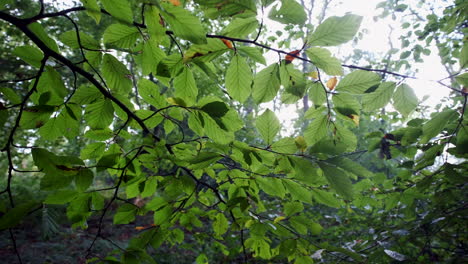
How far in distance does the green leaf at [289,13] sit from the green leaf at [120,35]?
39 centimetres

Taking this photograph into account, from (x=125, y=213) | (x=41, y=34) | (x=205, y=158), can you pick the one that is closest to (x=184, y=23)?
(x=205, y=158)

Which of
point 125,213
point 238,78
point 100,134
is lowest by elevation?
point 125,213

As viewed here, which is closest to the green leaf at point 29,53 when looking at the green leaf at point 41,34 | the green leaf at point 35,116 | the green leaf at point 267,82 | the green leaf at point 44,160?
the green leaf at point 41,34

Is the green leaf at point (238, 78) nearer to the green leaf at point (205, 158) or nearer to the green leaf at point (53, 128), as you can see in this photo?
the green leaf at point (205, 158)

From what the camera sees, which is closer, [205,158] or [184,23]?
[184,23]

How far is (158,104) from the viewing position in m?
0.94

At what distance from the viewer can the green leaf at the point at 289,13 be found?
0.56m

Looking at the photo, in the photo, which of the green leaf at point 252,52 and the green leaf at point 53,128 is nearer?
the green leaf at point 252,52

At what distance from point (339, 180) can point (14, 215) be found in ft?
2.53

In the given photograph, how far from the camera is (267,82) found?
2.35 ft

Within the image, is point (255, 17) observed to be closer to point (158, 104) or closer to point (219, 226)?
point (158, 104)

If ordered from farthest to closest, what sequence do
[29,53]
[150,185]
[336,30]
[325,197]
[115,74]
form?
[150,185] < [325,197] < [115,74] < [29,53] < [336,30]

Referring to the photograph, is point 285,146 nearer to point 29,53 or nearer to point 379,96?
point 379,96

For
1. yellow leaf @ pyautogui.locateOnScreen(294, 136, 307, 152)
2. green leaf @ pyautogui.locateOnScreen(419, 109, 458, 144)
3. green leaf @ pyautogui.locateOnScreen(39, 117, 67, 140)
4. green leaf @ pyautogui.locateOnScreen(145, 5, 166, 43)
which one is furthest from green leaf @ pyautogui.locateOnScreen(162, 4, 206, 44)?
green leaf @ pyautogui.locateOnScreen(419, 109, 458, 144)
